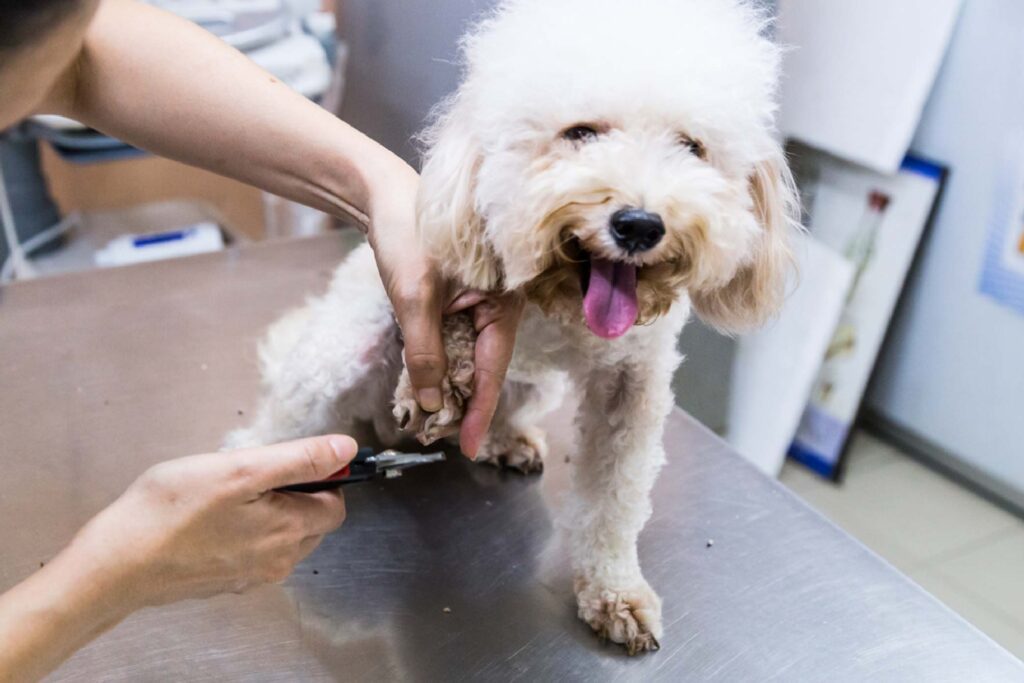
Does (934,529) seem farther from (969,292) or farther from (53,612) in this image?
(53,612)

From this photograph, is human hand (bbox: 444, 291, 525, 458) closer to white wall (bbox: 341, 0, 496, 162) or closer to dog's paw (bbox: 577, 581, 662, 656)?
dog's paw (bbox: 577, 581, 662, 656)

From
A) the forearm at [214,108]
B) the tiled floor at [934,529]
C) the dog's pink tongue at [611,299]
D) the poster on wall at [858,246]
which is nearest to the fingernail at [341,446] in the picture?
the dog's pink tongue at [611,299]

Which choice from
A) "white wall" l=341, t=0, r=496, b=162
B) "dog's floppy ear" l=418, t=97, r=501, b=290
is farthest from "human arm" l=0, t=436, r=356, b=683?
"white wall" l=341, t=0, r=496, b=162

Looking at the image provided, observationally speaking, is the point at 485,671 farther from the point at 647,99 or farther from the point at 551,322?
the point at 647,99

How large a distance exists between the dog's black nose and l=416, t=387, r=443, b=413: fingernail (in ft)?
0.70

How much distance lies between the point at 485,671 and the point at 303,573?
0.72ft

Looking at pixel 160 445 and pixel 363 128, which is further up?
pixel 363 128

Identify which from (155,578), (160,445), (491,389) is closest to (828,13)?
(491,389)

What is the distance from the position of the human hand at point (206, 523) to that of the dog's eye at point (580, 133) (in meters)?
0.33

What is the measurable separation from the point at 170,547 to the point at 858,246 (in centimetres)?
155

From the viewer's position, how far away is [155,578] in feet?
2.14

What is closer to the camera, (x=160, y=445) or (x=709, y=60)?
(x=709, y=60)

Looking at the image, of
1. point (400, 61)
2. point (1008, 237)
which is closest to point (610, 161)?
point (400, 61)

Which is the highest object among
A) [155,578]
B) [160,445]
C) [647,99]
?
[647,99]
